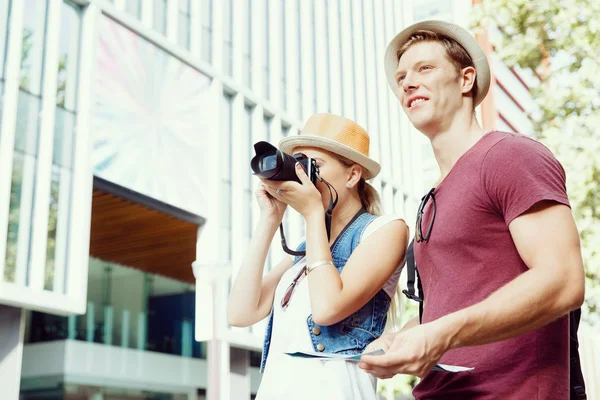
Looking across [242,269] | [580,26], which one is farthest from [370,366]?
[580,26]

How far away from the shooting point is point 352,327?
83.1 inches

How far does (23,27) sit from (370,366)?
10.5 meters

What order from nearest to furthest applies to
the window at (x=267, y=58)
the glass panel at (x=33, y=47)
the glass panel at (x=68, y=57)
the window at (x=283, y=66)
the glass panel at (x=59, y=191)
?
the glass panel at (x=33, y=47), the glass panel at (x=59, y=191), the glass panel at (x=68, y=57), the window at (x=267, y=58), the window at (x=283, y=66)

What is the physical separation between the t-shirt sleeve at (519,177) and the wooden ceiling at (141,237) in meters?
11.1

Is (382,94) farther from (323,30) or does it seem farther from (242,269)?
(242,269)

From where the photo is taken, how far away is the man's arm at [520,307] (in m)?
1.26

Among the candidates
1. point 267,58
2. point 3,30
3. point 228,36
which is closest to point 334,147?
point 3,30

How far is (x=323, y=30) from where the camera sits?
19.3m

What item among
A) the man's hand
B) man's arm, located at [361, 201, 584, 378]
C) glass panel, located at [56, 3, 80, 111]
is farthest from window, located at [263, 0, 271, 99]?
the man's hand

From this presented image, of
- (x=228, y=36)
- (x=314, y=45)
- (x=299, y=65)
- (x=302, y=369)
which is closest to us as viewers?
(x=302, y=369)

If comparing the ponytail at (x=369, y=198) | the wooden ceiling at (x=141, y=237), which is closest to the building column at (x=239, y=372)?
the wooden ceiling at (x=141, y=237)

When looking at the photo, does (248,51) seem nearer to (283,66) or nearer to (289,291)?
(283,66)

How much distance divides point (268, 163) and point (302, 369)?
0.59 metres

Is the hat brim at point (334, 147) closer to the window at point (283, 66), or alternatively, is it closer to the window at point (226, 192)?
the window at point (226, 192)
